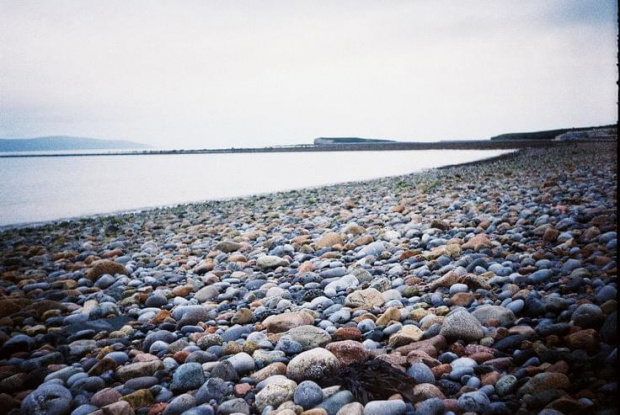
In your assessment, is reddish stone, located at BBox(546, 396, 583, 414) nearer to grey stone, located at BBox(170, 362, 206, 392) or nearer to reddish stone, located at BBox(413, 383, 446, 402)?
reddish stone, located at BBox(413, 383, 446, 402)

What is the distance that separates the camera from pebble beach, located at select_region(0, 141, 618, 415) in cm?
156

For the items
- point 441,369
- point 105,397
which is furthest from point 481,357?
point 105,397

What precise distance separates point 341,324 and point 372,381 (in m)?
0.69

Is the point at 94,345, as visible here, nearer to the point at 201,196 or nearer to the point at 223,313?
the point at 223,313

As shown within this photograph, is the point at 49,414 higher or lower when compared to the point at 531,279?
lower

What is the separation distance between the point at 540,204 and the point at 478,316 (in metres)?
3.21

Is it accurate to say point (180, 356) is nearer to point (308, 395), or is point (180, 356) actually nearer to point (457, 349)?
point (308, 395)

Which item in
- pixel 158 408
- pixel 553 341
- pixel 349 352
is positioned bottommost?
pixel 158 408

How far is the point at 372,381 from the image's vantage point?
1635 mm

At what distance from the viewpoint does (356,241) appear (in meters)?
4.08

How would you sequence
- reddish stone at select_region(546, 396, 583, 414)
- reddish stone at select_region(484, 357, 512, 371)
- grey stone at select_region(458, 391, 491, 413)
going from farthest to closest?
1. reddish stone at select_region(484, 357, 512, 371)
2. grey stone at select_region(458, 391, 491, 413)
3. reddish stone at select_region(546, 396, 583, 414)

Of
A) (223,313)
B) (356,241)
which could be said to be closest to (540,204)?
(356,241)

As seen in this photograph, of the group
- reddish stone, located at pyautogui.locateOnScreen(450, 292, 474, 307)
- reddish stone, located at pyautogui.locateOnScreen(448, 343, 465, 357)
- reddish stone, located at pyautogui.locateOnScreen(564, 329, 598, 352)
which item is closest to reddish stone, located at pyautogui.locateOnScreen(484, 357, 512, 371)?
reddish stone, located at pyautogui.locateOnScreen(448, 343, 465, 357)

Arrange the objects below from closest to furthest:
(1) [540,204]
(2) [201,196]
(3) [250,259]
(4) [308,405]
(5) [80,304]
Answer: (4) [308,405], (5) [80,304], (3) [250,259], (1) [540,204], (2) [201,196]
